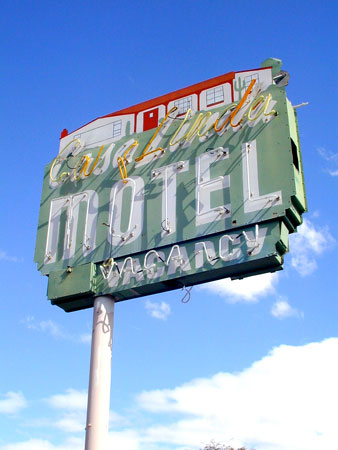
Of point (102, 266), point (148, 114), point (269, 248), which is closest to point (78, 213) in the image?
point (102, 266)

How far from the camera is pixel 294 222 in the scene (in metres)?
11.9

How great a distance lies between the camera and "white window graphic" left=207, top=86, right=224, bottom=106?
13.7 meters

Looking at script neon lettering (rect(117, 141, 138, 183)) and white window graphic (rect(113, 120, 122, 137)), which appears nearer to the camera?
script neon lettering (rect(117, 141, 138, 183))

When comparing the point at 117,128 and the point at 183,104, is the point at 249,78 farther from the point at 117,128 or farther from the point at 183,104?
the point at 117,128

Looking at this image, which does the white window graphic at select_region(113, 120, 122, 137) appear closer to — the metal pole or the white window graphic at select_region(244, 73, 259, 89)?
the white window graphic at select_region(244, 73, 259, 89)

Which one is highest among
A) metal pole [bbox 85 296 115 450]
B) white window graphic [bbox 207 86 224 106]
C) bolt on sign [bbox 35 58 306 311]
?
white window graphic [bbox 207 86 224 106]

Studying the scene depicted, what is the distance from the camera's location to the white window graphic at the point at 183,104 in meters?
14.0

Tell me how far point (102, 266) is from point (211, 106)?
389cm

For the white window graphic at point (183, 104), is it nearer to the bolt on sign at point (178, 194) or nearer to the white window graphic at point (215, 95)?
the bolt on sign at point (178, 194)

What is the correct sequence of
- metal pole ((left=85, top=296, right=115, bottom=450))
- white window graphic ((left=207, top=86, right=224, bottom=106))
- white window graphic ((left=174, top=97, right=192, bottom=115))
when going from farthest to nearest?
white window graphic ((left=174, top=97, right=192, bottom=115)), white window graphic ((left=207, top=86, right=224, bottom=106)), metal pole ((left=85, top=296, right=115, bottom=450))

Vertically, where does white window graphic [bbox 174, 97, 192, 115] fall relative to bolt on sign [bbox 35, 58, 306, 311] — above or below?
above

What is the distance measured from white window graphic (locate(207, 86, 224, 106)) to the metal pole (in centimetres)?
447

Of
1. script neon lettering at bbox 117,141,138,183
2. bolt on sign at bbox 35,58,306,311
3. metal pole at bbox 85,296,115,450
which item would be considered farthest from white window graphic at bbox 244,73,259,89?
metal pole at bbox 85,296,115,450

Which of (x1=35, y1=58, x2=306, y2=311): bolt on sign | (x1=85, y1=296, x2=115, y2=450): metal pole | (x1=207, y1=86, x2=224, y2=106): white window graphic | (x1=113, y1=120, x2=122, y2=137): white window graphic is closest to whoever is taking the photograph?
(x1=85, y1=296, x2=115, y2=450): metal pole
